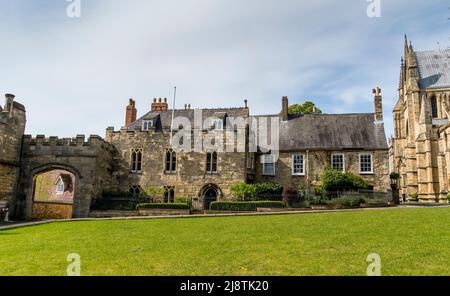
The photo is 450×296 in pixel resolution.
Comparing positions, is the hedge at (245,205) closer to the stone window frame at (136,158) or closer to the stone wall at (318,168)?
the stone wall at (318,168)

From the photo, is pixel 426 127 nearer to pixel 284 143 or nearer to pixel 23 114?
pixel 284 143

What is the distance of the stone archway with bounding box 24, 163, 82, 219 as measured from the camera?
25.3m

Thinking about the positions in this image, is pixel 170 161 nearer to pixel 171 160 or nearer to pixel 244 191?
pixel 171 160

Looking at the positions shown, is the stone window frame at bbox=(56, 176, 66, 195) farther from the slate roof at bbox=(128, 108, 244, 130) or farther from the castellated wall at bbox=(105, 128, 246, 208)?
the castellated wall at bbox=(105, 128, 246, 208)

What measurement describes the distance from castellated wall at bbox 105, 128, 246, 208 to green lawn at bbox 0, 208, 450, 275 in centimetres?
1622

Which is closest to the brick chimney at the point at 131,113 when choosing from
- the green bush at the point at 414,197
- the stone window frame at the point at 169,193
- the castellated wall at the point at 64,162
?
the castellated wall at the point at 64,162

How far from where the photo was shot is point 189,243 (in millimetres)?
10281

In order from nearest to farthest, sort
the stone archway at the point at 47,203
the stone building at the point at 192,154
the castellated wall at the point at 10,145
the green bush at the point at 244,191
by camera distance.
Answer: the castellated wall at the point at 10,145 < the stone archway at the point at 47,203 < the stone building at the point at 192,154 < the green bush at the point at 244,191

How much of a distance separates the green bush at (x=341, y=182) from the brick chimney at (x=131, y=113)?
67.0ft

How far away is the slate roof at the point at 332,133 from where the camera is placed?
32.3 m

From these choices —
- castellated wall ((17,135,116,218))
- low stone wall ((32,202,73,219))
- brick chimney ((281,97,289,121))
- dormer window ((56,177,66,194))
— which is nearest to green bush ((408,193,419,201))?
brick chimney ((281,97,289,121))

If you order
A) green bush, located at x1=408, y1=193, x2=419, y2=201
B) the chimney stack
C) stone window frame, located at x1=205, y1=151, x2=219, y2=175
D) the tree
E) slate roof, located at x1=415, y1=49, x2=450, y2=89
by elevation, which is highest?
slate roof, located at x1=415, y1=49, x2=450, y2=89

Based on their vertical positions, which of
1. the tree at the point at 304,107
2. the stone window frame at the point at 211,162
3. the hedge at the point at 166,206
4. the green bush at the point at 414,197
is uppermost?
the tree at the point at 304,107
